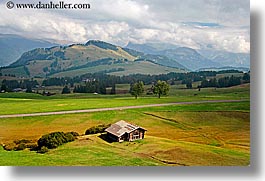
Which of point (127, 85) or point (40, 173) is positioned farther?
point (127, 85)

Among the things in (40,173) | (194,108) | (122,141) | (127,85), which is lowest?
(40,173)

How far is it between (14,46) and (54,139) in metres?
1.33

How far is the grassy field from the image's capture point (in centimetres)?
491

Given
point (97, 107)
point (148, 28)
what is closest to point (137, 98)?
point (97, 107)

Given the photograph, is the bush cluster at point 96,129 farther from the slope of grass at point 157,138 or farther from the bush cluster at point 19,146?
the bush cluster at point 19,146

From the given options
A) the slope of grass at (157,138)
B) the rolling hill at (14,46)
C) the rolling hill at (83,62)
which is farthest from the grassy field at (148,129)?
the rolling hill at (14,46)

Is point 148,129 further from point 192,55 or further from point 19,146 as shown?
point 19,146

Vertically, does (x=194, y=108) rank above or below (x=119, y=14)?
below

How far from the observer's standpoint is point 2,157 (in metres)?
4.94

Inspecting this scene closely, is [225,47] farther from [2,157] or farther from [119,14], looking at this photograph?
[2,157]

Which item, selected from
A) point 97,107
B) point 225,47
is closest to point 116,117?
point 97,107

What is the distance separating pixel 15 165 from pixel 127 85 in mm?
1791

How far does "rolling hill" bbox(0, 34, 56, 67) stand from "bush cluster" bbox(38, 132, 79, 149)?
115 centimetres

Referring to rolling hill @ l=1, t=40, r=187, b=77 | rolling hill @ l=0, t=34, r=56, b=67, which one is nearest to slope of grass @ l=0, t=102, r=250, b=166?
rolling hill @ l=1, t=40, r=187, b=77
